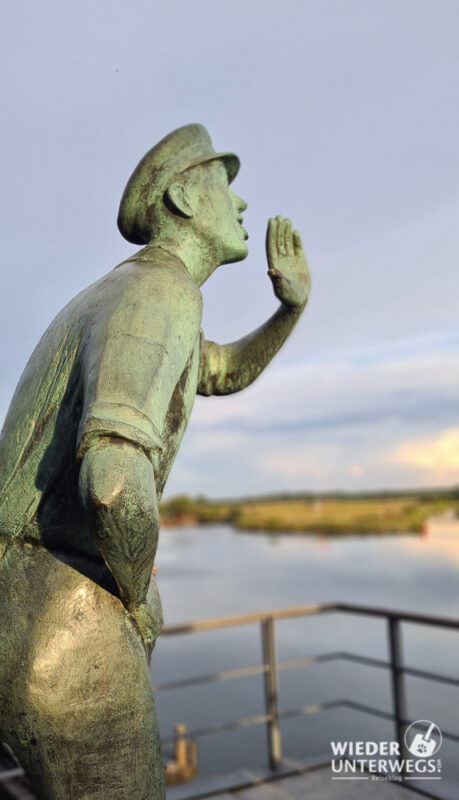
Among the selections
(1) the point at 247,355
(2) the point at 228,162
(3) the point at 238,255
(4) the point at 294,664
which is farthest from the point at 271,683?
(2) the point at 228,162

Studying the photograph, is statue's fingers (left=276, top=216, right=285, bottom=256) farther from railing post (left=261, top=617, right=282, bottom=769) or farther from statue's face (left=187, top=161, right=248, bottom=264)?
railing post (left=261, top=617, right=282, bottom=769)

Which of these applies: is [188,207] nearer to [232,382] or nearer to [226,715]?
[232,382]

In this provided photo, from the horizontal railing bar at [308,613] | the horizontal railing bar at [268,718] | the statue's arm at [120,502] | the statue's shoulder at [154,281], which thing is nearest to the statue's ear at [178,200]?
the statue's shoulder at [154,281]

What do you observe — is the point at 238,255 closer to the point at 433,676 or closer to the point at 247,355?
the point at 247,355

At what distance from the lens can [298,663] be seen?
4328mm

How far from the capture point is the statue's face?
1.88 m

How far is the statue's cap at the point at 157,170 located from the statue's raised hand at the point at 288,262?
0.83 feet

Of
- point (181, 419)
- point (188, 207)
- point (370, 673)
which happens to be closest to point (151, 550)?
point (181, 419)

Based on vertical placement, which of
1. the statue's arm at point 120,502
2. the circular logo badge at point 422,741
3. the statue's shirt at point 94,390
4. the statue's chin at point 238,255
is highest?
the statue's chin at point 238,255

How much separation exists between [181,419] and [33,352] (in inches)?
15.7

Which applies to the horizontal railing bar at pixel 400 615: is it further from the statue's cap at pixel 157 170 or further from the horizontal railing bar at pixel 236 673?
the statue's cap at pixel 157 170

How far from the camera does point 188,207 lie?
1875 millimetres

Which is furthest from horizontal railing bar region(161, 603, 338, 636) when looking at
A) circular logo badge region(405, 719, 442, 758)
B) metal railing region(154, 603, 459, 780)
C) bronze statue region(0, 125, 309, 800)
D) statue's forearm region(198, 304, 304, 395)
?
bronze statue region(0, 125, 309, 800)

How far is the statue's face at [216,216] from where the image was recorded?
1883 millimetres
